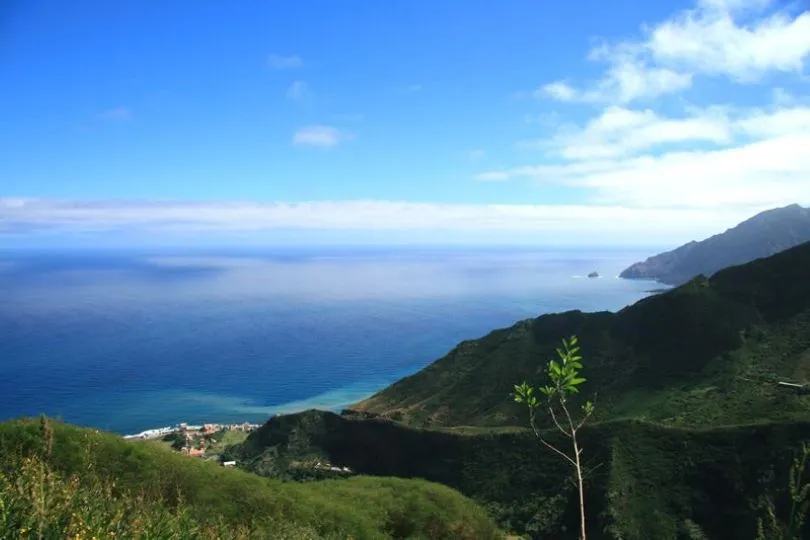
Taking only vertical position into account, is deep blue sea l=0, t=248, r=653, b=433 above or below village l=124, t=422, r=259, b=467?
above

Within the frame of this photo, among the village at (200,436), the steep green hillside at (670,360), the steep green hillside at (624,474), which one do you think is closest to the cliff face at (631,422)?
the steep green hillside at (624,474)

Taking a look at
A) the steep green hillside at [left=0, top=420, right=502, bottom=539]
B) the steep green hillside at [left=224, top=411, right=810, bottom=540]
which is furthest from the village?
the steep green hillside at [left=0, top=420, right=502, bottom=539]

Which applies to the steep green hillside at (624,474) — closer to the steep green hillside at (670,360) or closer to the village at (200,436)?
the steep green hillside at (670,360)

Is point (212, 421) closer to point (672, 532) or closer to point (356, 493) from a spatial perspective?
point (356, 493)

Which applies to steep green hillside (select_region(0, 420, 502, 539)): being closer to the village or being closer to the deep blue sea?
the village

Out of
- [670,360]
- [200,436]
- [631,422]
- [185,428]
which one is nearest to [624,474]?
[631,422]

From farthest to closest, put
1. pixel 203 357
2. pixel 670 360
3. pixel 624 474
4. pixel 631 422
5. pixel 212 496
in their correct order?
pixel 203 357 → pixel 670 360 → pixel 631 422 → pixel 624 474 → pixel 212 496

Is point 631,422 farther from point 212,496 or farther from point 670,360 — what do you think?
point 212,496
